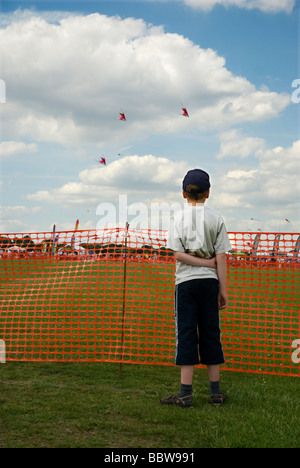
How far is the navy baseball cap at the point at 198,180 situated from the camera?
15.7 feet

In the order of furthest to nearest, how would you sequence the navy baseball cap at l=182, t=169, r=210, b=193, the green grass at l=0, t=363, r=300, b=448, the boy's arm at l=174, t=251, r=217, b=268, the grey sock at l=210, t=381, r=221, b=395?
the grey sock at l=210, t=381, r=221, b=395
the navy baseball cap at l=182, t=169, r=210, b=193
the boy's arm at l=174, t=251, r=217, b=268
the green grass at l=0, t=363, r=300, b=448

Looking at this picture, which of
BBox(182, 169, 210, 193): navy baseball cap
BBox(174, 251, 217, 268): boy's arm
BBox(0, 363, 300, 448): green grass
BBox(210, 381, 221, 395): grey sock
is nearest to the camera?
BBox(0, 363, 300, 448): green grass

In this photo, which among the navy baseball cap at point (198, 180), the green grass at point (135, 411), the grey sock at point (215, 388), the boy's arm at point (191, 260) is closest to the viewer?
the green grass at point (135, 411)

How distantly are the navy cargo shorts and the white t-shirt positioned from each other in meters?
0.09

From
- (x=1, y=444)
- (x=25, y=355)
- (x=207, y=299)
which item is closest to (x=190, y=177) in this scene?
(x=207, y=299)

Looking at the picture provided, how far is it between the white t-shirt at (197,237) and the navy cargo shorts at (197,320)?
9cm

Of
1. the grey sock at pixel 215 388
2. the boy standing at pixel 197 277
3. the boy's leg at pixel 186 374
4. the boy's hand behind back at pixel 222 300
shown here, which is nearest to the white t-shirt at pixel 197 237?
the boy standing at pixel 197 277

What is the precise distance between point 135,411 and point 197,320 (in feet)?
3.53

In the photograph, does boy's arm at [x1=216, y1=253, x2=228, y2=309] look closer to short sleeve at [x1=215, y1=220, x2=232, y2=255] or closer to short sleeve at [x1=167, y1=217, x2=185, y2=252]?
short sleeve at [x1=215, y1=220, x2=232, y2=255]

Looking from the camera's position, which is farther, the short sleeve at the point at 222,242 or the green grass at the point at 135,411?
the short sleeve at the point at 222,242

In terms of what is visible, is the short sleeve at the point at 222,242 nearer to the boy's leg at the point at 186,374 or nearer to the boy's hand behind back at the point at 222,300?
the boy's hand behind back at the point at 222,300

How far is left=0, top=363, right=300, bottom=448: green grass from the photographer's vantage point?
399cm

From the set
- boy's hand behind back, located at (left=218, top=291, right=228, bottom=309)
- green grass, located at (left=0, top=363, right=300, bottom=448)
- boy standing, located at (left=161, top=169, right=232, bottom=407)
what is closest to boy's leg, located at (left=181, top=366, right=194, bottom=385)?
boy standing, located at (left=161, top=169, right=232, bottom=407)
